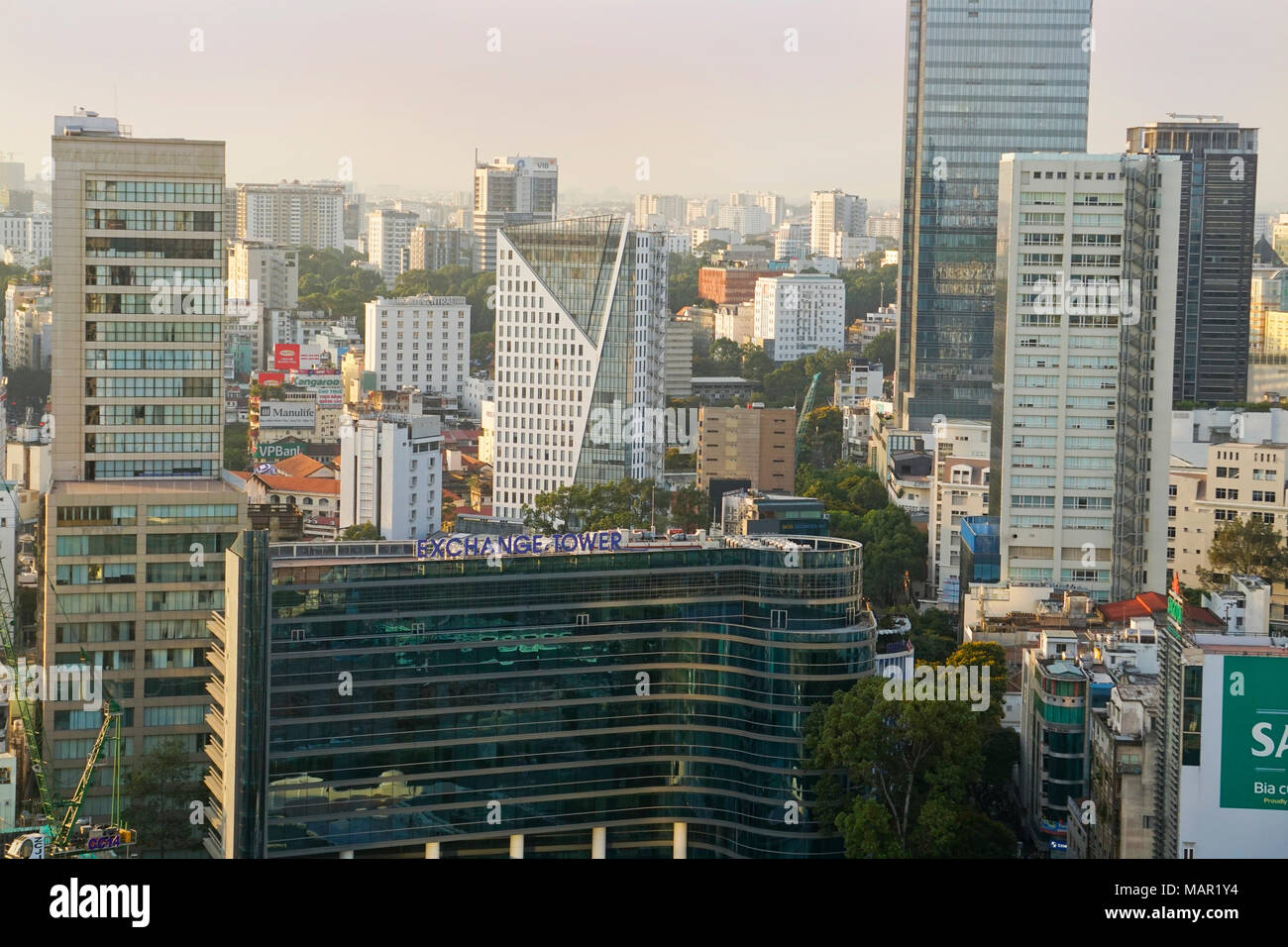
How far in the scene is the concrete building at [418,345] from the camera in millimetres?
39938

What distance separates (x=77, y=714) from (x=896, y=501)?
16.9 m

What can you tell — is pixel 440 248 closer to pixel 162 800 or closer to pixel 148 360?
pixel 148 360

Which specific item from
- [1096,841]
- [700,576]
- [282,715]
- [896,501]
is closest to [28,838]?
[282,715]

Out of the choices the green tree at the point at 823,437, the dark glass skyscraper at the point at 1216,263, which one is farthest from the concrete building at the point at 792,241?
the dark glass skyscraper at the point at 1216,263

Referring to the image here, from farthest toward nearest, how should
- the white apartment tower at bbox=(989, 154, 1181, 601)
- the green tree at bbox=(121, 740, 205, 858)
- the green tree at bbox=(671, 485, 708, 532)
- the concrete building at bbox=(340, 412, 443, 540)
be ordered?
1. the green tree at bbox=(671, 485, 708, 532)
2. the concrete building at bbox=(340, 412, 443, 540)
3. the white apartment tower at bbox=(989, 154, 1181, 601)
4. the green tree at bbox=(121, 740, 205, 858)

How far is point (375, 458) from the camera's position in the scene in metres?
24.7

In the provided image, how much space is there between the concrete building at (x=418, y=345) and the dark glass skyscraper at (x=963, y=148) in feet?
34.5

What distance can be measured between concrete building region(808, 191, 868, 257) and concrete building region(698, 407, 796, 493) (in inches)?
1552

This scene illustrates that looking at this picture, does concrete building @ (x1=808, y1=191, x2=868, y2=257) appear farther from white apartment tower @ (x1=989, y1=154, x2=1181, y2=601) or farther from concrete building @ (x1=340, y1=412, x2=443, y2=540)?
white apartment tower @ (x1=989, y1=154, x2=1181, y2=601)

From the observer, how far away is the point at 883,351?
47.0 meters

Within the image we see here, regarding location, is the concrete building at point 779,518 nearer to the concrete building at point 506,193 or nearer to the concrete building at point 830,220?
the concrete building at point 506,193

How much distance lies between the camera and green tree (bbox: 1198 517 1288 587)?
21.5m

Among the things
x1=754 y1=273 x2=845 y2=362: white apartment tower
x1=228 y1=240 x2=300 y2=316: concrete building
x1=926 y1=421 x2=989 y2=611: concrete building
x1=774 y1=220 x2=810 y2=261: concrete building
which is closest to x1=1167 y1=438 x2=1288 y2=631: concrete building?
x1=926 y1=421 x2=989 y2=611: concrete building

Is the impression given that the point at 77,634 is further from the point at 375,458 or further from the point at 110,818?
the point at 375,458
